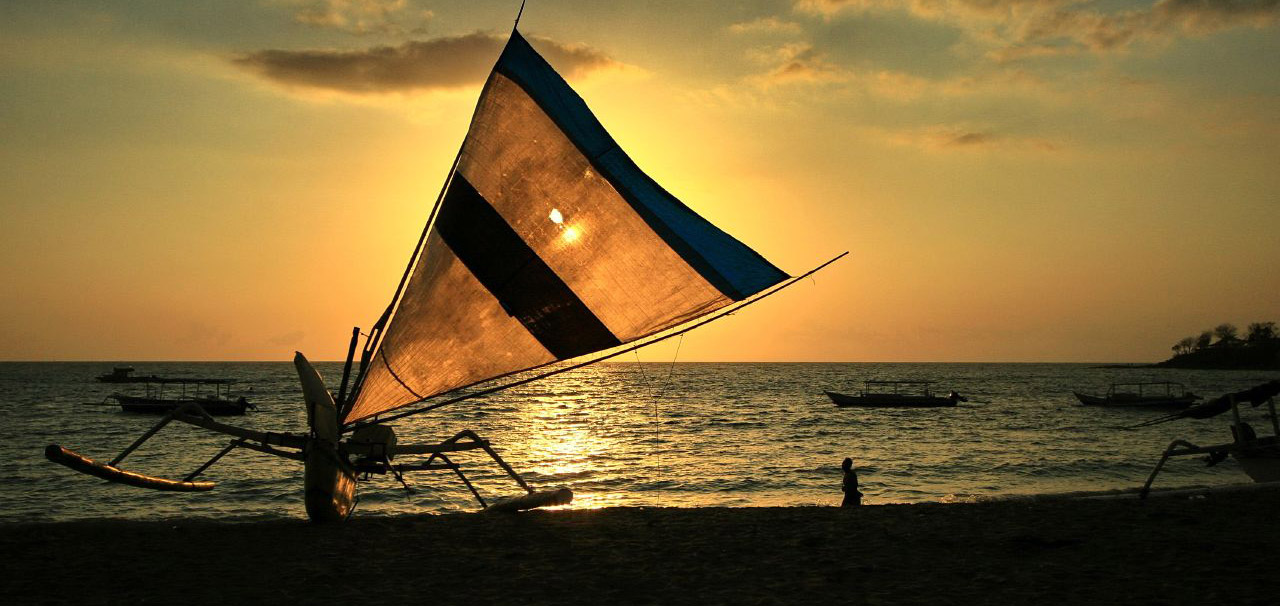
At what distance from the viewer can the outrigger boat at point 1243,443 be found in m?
13.1

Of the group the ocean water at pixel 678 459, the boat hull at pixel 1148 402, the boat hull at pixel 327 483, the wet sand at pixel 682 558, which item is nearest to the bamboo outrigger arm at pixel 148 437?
the boat hull at pixel 327 483

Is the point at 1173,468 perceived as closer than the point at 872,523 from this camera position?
No

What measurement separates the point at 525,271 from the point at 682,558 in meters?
4.33

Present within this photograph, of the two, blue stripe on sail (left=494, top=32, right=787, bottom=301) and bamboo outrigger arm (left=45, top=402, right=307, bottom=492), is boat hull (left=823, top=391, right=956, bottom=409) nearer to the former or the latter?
blue stripe on sail (left=494, top=32, right=787, bottom=301)

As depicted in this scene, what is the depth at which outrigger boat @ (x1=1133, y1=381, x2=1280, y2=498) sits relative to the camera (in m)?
13.1

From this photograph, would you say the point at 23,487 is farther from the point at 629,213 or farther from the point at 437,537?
the point at 629,213

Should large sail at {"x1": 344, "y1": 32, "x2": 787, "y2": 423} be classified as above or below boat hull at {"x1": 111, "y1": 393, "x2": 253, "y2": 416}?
above

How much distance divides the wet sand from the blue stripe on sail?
A: 11.1ft

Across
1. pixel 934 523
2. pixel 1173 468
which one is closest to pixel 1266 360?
pixel 1173 468

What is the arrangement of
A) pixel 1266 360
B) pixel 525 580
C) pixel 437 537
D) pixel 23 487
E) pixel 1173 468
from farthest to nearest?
1. pixel 1266 360
2. pixel 1173 468
3. pixel 23 487
4. pixel 437 537
5. pixel 525 580

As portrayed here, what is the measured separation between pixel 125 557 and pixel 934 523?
9.96 m

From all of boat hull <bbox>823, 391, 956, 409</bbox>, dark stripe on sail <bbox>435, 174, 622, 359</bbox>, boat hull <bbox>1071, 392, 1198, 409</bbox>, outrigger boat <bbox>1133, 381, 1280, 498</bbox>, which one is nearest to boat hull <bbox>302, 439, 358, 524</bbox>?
dark stripe on sail <bbox>435, 174, 622, 359</bbox>

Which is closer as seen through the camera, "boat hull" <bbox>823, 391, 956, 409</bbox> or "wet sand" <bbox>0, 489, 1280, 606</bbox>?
"wet sand" <bbox>0, 489, 1280, 606</bbox>

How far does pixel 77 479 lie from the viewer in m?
30.2
